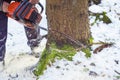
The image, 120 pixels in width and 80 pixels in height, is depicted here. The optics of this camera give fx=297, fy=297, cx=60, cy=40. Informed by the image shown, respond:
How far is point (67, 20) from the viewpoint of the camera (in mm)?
3666

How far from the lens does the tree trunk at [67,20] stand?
361 centimetres

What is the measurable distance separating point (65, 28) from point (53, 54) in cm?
36

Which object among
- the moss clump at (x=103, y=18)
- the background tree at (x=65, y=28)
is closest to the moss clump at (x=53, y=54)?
the background tree at (x=65, y=28)

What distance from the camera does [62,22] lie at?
369cm

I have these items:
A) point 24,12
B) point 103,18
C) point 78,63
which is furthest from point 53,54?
point 103,18

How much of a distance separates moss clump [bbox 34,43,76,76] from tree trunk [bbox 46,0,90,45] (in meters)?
0.09

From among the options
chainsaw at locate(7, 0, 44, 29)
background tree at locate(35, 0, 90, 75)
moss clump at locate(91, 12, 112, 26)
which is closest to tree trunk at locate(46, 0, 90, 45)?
background tree at locate(35, 0, 90, 75)

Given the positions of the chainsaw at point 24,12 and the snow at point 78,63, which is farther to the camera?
the snow at point 78,63

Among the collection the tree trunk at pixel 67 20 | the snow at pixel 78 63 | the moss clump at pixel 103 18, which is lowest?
the snow at pixel 78 63

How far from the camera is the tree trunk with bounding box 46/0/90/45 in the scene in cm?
361

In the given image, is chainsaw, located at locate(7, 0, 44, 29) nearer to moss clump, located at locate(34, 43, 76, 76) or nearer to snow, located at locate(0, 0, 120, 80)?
moss clump, located at locate(34, 43, 76, 76)

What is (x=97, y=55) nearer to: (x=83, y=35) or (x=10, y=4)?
(x=83, y=35)

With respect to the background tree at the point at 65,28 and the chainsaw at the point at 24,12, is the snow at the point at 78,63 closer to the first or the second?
the background tree at the point at 65,28

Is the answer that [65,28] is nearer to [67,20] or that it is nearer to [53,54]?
[67,20]
